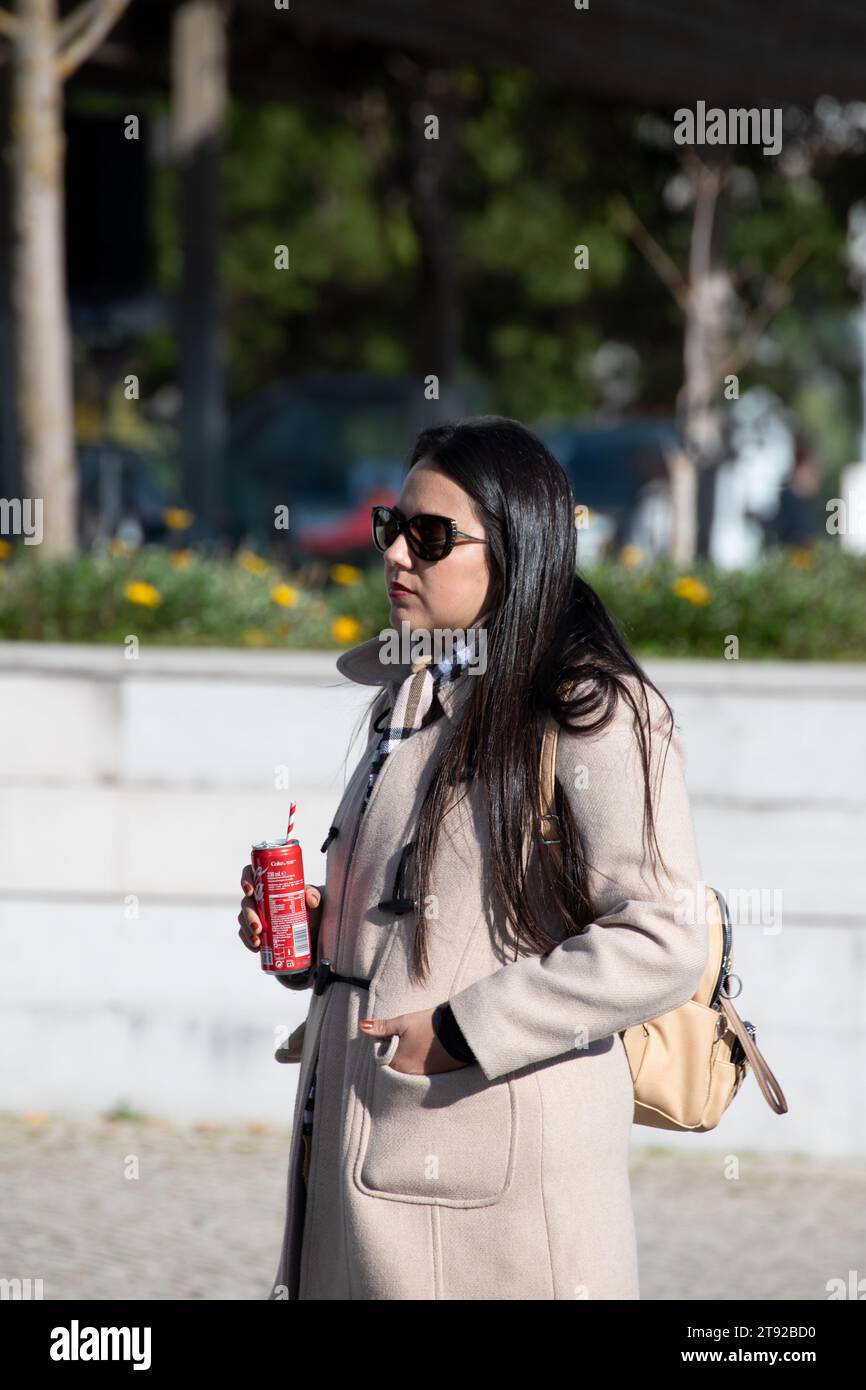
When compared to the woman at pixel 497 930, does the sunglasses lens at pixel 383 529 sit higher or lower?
higher

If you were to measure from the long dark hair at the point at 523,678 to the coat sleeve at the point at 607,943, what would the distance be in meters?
0.02

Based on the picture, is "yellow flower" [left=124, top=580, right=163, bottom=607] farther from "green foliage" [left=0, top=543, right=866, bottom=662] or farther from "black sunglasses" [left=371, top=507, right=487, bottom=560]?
"black sunglasses" [left=371, top=507, right=487, bottom=560]

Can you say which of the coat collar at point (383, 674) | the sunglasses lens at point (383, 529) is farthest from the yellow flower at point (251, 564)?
the sunglasses lens at point (383, 529)

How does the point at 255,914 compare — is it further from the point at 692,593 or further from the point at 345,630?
the point at 692,593

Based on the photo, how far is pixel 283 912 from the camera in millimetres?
2656

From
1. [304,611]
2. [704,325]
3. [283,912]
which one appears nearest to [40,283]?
[304,611]

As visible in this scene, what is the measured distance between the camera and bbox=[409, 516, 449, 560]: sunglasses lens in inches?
99.0

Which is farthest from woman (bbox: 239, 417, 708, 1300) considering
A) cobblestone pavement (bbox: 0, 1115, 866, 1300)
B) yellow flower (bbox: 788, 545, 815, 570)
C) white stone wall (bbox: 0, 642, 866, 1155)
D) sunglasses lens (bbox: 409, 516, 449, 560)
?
yellow flower (bbox: 788, 545, 815, 570)

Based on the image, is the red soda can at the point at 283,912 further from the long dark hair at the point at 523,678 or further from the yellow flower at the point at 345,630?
the yellow flower at the point at 345,630

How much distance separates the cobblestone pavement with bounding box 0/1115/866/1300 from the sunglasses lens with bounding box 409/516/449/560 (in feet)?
8.45

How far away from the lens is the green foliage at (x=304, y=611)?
6.86m

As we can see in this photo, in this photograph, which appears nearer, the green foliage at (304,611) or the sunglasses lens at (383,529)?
the sunglasses lens at (383,529)

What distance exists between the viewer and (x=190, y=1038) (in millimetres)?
5852
